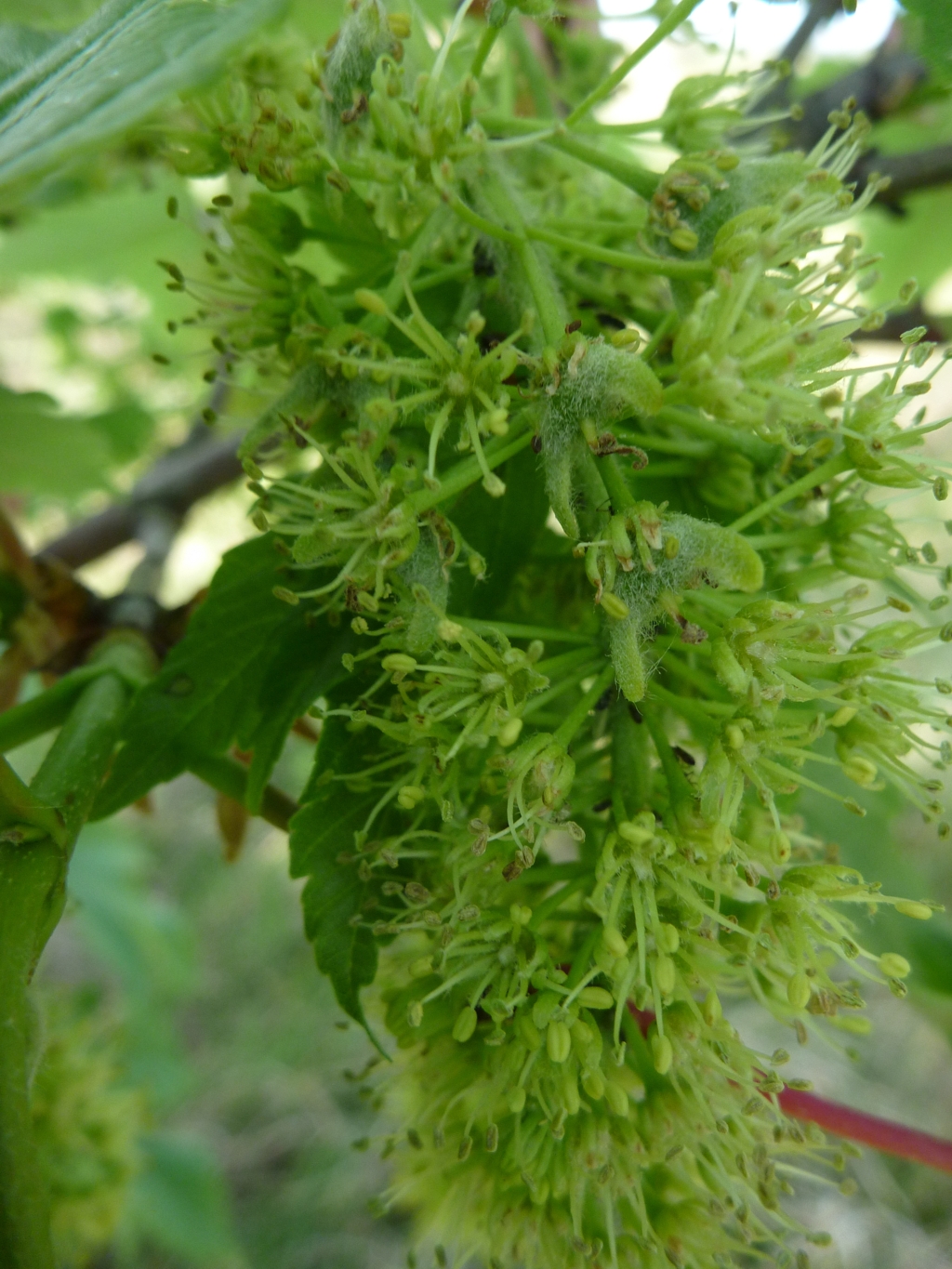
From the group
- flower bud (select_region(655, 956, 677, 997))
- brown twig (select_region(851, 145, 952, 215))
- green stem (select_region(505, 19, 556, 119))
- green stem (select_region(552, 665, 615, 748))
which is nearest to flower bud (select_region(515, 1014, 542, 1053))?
flower bud (select_region(655, 956, 677, 997))

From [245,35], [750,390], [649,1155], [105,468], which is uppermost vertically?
[245,35]

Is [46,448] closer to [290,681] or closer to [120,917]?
[290,681]

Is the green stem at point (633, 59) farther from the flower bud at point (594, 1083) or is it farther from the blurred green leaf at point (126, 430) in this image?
the blurred green leaf at point (126, 430)

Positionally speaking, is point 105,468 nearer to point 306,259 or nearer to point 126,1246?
point 306,259

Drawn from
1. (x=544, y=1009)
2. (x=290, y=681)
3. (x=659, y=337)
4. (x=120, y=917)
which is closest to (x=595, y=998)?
(x=544, y=1009)

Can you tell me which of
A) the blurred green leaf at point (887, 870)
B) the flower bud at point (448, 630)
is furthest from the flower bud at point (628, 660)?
the blurred green leaf at point (887, 870)

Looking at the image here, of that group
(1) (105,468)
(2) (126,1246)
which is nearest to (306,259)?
(1) (105,468)

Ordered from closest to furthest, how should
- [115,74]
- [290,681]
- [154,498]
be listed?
[115,74]
[290,681]
[154,498]
